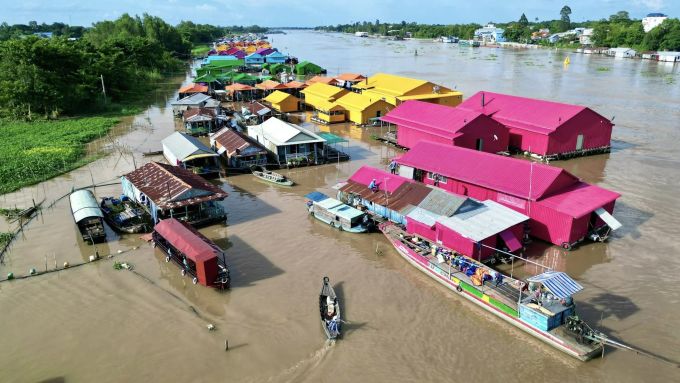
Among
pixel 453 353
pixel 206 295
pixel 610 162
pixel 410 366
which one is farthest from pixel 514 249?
pixel 610 162

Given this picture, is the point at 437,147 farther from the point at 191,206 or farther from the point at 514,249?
the point at 191,206

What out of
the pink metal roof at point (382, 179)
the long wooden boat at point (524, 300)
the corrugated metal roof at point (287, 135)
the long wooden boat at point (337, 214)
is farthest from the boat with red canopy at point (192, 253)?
the corrugated metal roof at point (287, 135)

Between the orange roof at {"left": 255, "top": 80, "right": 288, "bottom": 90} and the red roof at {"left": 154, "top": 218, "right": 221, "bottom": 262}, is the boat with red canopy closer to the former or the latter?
the red roof at {"left": 154, "top": 218, "right": 221, "bottom": 262}

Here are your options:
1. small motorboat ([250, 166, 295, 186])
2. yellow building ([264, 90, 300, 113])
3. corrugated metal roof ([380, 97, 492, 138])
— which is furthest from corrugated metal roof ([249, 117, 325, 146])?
yellow building ([264, 90, 300, 113])

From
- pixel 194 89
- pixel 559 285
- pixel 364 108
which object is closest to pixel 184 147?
pixel 364 108

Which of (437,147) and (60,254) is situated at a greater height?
Result: (437,147)

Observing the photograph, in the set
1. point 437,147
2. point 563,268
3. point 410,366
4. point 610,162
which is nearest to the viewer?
point 410,366

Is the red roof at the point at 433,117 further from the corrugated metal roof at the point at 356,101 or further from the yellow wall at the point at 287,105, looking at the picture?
the yellow wall at the point at 287,105
